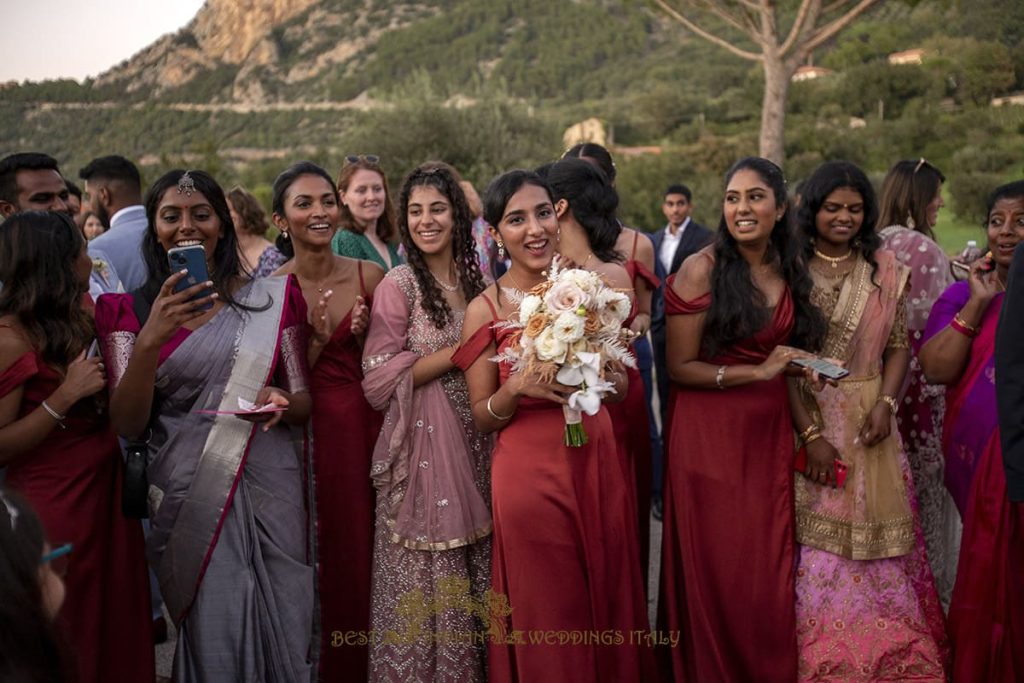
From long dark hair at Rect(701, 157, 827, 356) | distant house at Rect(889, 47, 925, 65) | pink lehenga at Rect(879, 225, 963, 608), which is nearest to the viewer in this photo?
long dark hair at Rect(701, 157, 827, 356)

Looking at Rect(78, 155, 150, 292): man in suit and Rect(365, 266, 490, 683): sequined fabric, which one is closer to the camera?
Rect(365, 266, 490, 683): sequined fabric

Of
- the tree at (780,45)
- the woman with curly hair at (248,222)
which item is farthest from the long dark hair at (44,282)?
the tree at (780,45)

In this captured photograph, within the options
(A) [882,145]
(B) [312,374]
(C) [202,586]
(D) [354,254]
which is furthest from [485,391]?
(A) [882,145]

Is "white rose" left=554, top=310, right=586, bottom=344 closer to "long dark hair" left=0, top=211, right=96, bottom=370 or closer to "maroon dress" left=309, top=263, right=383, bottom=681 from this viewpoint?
"maroon dress" left=309, top=263, right=383, bottom=681

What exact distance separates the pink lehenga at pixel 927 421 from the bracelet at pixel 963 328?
0.96 m

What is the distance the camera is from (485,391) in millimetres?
3869

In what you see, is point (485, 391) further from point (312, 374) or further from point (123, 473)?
point (123, 473)

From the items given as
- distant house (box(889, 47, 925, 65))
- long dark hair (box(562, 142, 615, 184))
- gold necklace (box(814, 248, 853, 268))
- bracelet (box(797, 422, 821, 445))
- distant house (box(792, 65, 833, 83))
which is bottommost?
bracelet (box(797, 422, 821, 445))

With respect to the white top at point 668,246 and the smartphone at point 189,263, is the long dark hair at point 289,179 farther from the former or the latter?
the white top at point 668,246

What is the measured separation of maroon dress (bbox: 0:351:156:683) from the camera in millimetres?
3689

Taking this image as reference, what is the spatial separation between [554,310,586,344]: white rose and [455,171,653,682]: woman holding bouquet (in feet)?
1.04

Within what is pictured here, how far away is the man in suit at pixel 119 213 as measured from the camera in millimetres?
5812

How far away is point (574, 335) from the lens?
11.0 ft

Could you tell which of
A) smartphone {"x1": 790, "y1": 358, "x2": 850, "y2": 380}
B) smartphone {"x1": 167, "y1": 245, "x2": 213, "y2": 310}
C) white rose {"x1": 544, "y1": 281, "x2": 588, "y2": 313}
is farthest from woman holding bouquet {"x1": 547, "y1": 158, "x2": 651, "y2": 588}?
smartphone {"x1": 167, "y1": 245, "x2": 213, "y2": 310}
